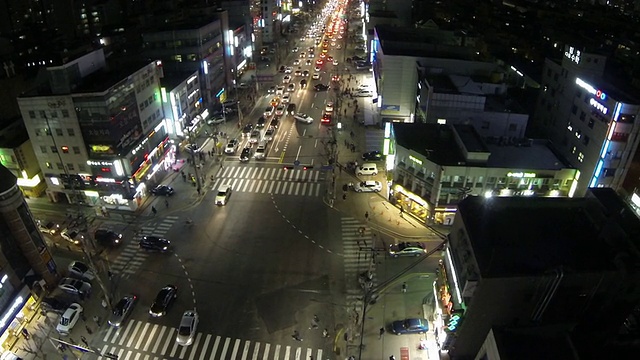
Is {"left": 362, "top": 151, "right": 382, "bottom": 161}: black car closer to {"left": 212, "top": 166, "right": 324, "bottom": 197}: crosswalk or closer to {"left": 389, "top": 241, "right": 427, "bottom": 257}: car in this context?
{"left": 212, "top": 166, "right": 324, "bottom": 197}: crosswalk

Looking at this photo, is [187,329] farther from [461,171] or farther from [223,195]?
[461,171]

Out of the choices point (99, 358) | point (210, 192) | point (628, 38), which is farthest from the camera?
point (628, 38)

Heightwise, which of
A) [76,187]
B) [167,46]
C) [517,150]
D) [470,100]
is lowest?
[76,187]

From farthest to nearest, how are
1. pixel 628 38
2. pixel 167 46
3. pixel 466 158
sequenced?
pixel 628 38 → pixel 167 46 → pixel 466 158

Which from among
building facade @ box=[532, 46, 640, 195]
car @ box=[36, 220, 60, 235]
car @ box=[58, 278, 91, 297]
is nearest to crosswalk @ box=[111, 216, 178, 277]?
car @ box=[58, 278, 91, 297]

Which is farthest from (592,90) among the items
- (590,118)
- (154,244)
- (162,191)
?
(162,191)

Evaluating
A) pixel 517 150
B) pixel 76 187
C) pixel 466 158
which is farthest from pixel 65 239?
pixel 517 150

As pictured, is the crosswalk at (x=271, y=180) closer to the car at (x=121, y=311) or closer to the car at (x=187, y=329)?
the car at (x=121, y=311)

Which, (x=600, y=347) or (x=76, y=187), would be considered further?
(x=76, y=187)

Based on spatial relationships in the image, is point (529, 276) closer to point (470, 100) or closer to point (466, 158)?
point (466, 158)
